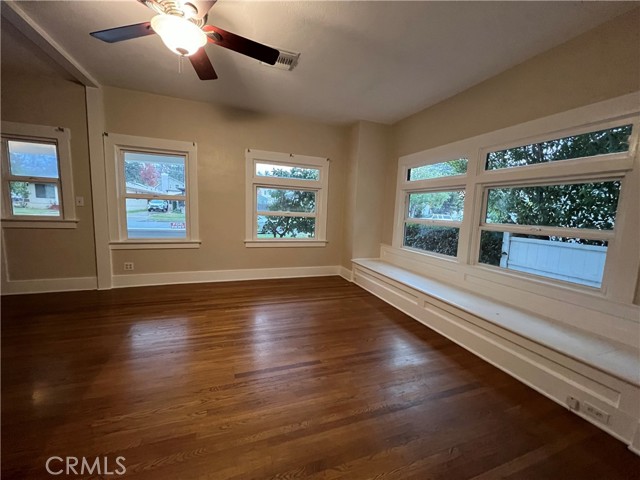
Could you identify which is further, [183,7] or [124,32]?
[124,32]

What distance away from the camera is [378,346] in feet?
7.68

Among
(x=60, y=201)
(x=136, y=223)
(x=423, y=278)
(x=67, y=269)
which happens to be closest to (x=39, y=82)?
(x=60, y=201)

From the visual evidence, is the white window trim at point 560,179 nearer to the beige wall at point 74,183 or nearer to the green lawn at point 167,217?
the green lawn at point 167,217

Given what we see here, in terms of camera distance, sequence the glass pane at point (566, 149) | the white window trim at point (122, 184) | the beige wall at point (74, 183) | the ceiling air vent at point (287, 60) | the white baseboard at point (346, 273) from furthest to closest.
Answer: the white baseboard at point (346, 273), the white window trim at point (122, 184), the beige wall at point (74, 183), the ceiling air vent at point (287, 60), the glass pane at point (566, 149)

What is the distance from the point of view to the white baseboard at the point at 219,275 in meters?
3.74

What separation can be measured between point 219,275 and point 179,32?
10.6ft

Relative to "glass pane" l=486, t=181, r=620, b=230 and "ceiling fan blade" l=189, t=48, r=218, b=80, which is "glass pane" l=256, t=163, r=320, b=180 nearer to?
"ceiling fan blade" l=189, t=48, r=218, b=80

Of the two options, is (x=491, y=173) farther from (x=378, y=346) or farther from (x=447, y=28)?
(x=378, y=346)

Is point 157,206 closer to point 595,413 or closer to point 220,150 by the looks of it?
point 220,150

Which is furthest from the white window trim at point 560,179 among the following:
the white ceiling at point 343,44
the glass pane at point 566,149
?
the white ceiling at point 343,44

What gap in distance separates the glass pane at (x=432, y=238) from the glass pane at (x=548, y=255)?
1.34 ft

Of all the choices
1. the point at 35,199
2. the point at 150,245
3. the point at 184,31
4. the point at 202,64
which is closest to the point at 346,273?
the point at 150,245

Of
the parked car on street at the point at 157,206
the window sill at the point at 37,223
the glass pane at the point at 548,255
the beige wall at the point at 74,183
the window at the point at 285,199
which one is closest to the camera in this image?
the glass pane at the point at 548,255

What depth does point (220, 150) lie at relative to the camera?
→ 389cm
